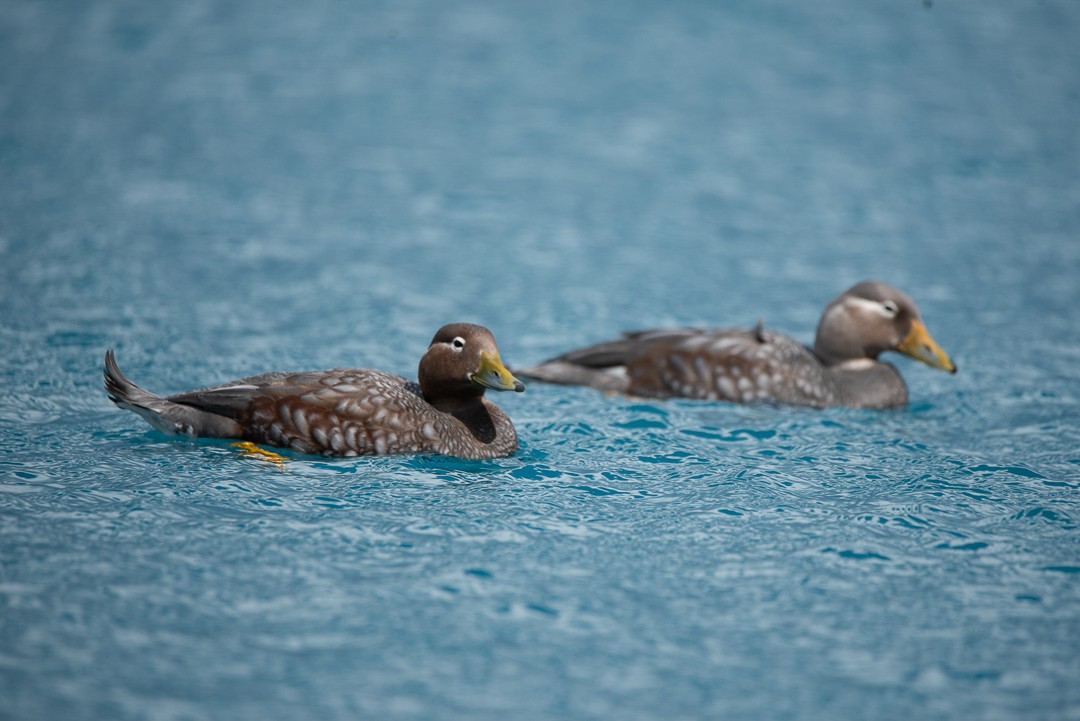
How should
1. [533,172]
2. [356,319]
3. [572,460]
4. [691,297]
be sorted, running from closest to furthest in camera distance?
[572,460], [356,319], [691,297], [533,172]

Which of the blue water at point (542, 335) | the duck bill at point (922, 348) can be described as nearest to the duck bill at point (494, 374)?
the blue water at point (542, 335)

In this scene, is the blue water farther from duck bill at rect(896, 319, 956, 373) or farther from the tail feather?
duck bill at rect(896, 319, 956, 373)

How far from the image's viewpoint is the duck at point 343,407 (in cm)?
798

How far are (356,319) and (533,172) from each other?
5217 mm

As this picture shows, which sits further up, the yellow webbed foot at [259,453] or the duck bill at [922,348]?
the duck bill at [922,348]

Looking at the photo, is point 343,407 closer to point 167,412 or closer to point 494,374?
point 494,374

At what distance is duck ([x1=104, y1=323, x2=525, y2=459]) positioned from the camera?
798 centimetres

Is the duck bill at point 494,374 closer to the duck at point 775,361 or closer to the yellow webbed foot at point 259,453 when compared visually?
the yellow webbed foot at point 259,453

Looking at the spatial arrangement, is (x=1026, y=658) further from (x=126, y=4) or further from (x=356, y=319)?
(x=126, y=4)

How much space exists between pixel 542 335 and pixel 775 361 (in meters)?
2.62

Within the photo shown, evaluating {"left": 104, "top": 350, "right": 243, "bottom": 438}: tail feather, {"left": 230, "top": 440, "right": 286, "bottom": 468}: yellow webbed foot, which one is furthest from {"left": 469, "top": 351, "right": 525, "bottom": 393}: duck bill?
{"left": 104, "top": 350, "right": 243, "bottom": 438}: tail feather

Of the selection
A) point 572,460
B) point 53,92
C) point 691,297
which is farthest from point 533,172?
point 572,460

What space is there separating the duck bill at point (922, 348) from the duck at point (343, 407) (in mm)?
3627

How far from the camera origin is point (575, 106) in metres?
18.0
